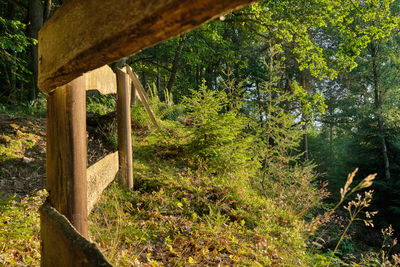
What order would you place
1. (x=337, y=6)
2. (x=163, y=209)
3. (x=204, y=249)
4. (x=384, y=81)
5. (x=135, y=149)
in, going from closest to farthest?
(x=204, y=249) → (x=163, y=209) → (x=135, y=149) → (x=337, y=6) → (x=384, y=81)

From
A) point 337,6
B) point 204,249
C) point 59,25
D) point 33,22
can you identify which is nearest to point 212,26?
point 337,6

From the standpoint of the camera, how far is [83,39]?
84cm

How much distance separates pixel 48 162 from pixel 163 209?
2238mm

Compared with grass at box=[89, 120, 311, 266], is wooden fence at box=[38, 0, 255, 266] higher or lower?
higher

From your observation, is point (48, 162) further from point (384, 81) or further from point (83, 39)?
point (384, 81)

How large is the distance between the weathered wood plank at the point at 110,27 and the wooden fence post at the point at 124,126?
2.26 m

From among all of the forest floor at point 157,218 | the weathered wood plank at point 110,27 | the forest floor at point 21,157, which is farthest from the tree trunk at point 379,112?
the weathered wood plank at point 110,27

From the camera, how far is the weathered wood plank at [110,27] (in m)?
0.55

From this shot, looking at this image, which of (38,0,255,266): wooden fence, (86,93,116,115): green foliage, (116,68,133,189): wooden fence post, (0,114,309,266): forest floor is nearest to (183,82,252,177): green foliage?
(0,114,309,266): forest floor

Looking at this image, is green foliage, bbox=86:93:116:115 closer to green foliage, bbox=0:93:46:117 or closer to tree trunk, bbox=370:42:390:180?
green foliage, bbox=0:93:46:117

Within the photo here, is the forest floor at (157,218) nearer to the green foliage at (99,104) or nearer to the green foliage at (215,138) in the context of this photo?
the green foliage at (215,138)

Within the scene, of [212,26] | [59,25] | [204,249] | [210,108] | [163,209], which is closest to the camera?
[59,25]

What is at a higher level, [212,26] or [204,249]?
[212,26]

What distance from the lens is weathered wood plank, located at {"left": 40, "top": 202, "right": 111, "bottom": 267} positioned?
0.96 m
